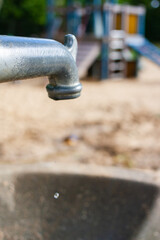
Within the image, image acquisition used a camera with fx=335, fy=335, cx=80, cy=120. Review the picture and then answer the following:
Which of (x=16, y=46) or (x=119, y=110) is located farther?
(x=119, y=110)

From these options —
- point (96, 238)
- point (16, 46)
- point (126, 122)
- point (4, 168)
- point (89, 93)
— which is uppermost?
point (16, 46)

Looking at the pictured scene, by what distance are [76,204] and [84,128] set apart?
2.01 meters

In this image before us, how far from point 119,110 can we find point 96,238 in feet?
9.72

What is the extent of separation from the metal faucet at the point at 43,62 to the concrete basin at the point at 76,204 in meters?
0.67

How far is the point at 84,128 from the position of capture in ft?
10.4

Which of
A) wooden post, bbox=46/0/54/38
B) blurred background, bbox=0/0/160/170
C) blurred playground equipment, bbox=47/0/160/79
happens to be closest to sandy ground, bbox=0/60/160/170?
blurred background, bbox=0/0/160/170

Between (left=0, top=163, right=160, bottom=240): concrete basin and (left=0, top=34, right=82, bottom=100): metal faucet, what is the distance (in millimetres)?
670

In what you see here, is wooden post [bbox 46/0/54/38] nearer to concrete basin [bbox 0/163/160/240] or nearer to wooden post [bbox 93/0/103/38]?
wooden post [bbox 93/0/103/38]

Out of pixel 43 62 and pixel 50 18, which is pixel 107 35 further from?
pixel 43 62

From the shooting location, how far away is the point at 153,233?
1.04m

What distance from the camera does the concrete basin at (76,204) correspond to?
3.67 ft

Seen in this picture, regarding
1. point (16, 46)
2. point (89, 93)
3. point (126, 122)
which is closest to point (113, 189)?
point (16, 46)

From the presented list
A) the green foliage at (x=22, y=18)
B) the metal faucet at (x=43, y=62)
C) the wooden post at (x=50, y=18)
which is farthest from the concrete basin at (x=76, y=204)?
the green foliage at (x=22, y=18)

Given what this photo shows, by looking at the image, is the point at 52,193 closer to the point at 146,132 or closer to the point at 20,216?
the point at 20,216
